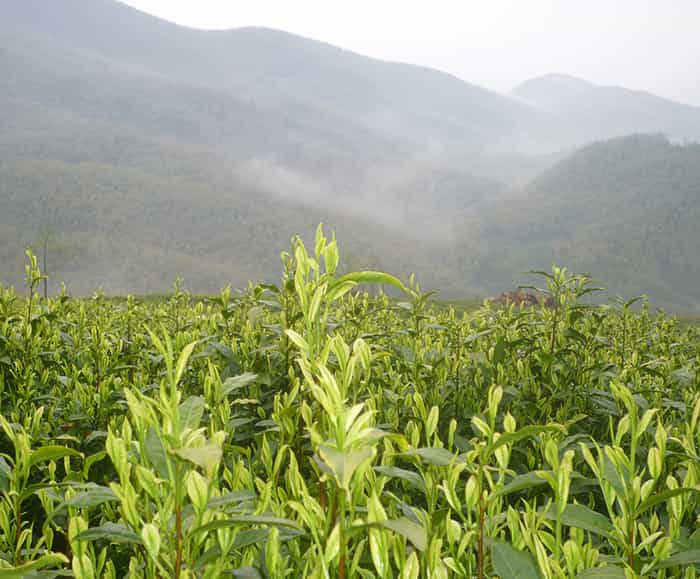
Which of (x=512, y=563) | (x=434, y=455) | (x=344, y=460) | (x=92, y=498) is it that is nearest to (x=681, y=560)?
(x=512, y=563)

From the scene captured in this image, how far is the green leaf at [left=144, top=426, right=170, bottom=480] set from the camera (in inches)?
40.5

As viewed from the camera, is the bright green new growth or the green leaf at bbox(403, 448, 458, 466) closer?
the bright green new growth

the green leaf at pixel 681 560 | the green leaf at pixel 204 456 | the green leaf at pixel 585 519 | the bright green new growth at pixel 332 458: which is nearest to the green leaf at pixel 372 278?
the bright green new growth at pixel 332 458

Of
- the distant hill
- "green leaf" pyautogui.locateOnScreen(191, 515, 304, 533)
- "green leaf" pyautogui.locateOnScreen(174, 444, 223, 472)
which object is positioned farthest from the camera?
the distant hill

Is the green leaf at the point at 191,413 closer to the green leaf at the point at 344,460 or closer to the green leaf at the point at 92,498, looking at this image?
the green leaf at the point at 92,498

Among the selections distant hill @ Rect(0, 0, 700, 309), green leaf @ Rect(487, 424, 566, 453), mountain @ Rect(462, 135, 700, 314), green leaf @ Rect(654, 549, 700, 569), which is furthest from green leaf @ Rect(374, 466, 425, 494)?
mountain @ Rect(462, 135, 700, 314)

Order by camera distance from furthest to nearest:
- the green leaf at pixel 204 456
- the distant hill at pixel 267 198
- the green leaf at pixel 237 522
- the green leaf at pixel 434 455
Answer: the distant hill at pixel 267 198, the green leaf at pixel 434 455, the green leaf at pixel 237 522, the green leaf at pixel 204 456

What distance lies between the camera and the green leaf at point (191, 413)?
42.3 inches

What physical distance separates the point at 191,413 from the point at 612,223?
108 meters

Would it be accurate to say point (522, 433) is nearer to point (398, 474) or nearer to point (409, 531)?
point (409, 531)

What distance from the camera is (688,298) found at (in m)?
84.4

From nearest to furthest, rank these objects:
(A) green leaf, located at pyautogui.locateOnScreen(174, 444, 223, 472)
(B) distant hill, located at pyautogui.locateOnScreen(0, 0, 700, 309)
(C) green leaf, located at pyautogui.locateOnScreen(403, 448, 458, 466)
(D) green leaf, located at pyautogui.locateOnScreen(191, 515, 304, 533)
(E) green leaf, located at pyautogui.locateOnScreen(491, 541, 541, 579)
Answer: (A) green leaf, located at pyautogui.locateOnScreen(174, 444, 223, 472)
(D) green leaf, located at pyautogui.locateOnScreen(191, 515, 304, 533)
(E) green leaf, located at pyautogui.locateOnScreen(491, 541, 541, 579)
(C) green leaf, located at pyautogui.locateOnScreen(403, 448, 458, 466)
(B) distant hill, located at pyautogui.locateOnScreen(0, 0, 700, 309)

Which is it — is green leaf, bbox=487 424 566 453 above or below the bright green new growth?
above

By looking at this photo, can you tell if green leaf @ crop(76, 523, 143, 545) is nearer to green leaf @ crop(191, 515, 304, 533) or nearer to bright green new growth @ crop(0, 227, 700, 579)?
bright green new growth @ crop(0, 227, 700, 579)
